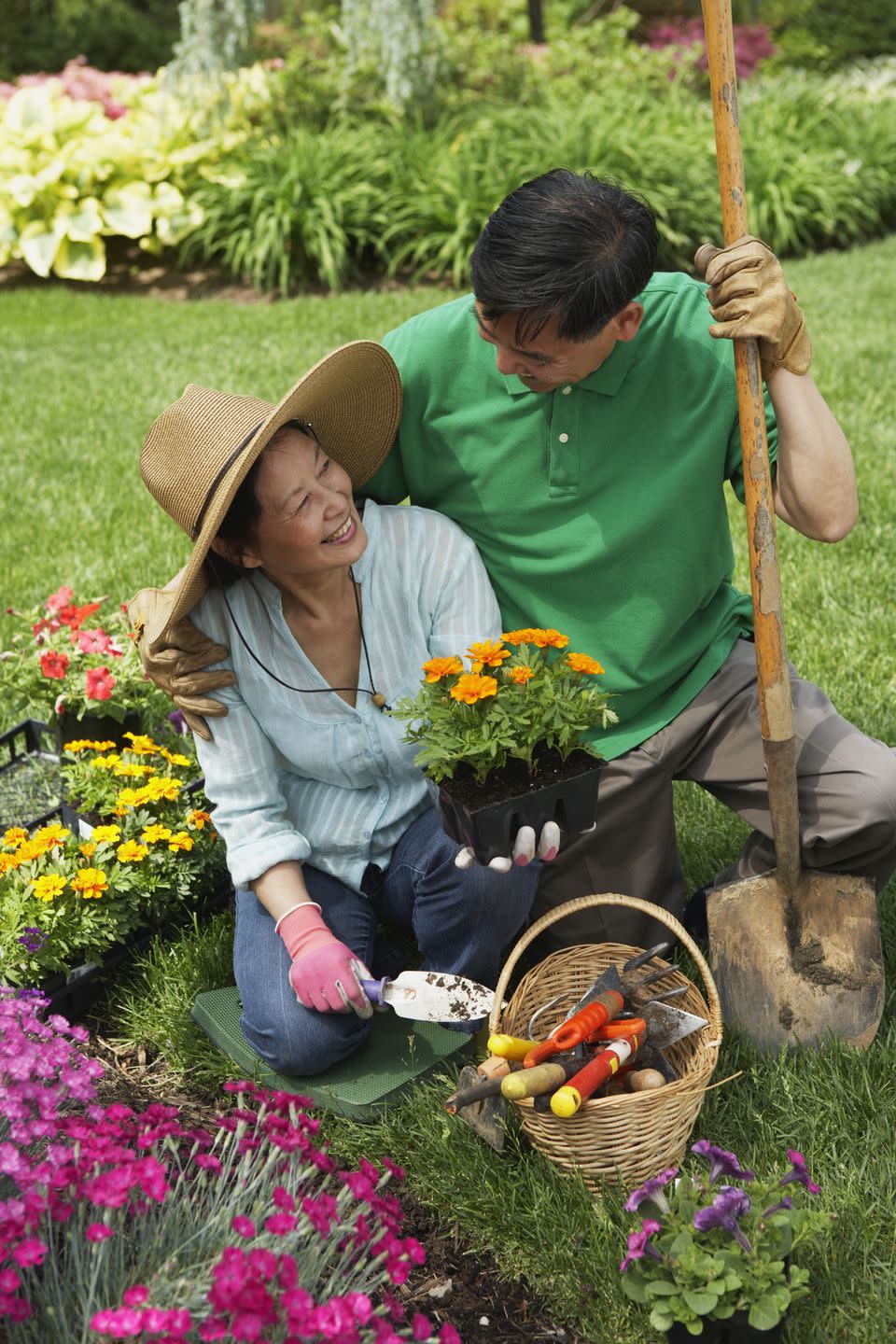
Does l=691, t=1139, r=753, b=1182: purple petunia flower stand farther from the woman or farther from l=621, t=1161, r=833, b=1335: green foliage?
the woman

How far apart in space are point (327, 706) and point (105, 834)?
614 mm

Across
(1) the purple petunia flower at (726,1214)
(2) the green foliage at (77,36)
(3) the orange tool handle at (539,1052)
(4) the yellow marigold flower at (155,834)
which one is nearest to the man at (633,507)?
(4) the yellow marigold flower at (155,834)

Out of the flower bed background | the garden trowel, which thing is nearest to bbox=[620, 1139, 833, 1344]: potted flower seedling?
the garden trowel

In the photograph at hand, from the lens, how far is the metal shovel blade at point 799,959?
7.97ft

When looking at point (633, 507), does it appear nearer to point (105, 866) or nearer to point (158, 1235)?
point (105, 866)

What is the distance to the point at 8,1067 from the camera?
5.34 ft

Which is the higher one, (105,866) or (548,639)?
(548,639)

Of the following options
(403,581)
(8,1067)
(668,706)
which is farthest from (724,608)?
(8,1067)

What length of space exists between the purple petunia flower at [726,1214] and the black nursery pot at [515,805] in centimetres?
61

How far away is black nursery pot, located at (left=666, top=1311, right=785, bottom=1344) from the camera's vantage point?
1.76 m

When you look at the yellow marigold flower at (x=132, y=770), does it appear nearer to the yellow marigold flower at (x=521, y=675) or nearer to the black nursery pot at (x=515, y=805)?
the black nursery pot at (x=515, y=805)

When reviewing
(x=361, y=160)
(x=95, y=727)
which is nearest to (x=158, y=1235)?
(x=95, y=727)

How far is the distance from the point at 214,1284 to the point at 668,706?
1509 millimetres

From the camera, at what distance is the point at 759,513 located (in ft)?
7.30
